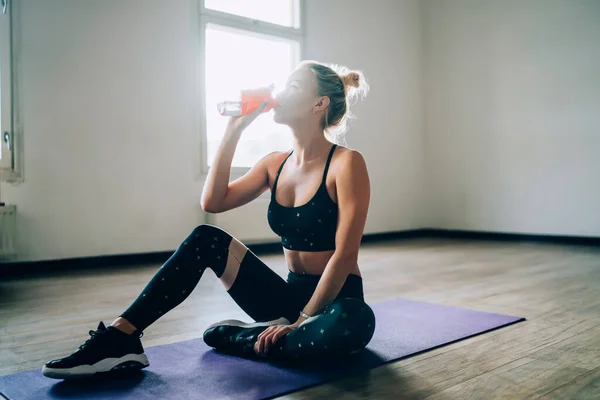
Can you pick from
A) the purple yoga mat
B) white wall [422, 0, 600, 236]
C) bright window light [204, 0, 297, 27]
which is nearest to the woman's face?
the purple yoga mat

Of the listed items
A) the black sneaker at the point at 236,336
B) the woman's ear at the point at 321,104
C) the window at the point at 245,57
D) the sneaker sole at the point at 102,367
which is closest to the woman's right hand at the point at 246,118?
the woman's ear at the point at 321,104

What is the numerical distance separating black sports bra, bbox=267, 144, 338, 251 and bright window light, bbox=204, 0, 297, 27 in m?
3.17

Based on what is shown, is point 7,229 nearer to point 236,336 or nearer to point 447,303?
point 236,336

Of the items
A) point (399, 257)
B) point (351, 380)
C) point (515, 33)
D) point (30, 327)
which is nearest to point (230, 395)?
point (351, 380)

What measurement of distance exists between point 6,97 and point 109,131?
0.65 m

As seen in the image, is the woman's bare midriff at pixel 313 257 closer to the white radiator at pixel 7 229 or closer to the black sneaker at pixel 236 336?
the black sneaker at pixel 236 336

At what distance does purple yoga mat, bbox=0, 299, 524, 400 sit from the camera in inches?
52.1

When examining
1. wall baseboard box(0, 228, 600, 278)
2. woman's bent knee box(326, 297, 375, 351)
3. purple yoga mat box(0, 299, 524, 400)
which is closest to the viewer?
purple yoga mat box(0, 299, 524, 400)

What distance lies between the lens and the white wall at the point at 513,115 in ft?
15.7

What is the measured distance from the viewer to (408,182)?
19.3ft

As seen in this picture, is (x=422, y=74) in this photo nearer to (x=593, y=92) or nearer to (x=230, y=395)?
(x=593, y=92)

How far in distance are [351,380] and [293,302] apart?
0.31m

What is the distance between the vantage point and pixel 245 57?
4.64m

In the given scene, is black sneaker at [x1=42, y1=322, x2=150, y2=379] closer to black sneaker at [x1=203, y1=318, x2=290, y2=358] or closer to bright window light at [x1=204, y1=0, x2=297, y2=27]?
black sneaker at [x1=203, y1=318, x2=290, y2=358]
